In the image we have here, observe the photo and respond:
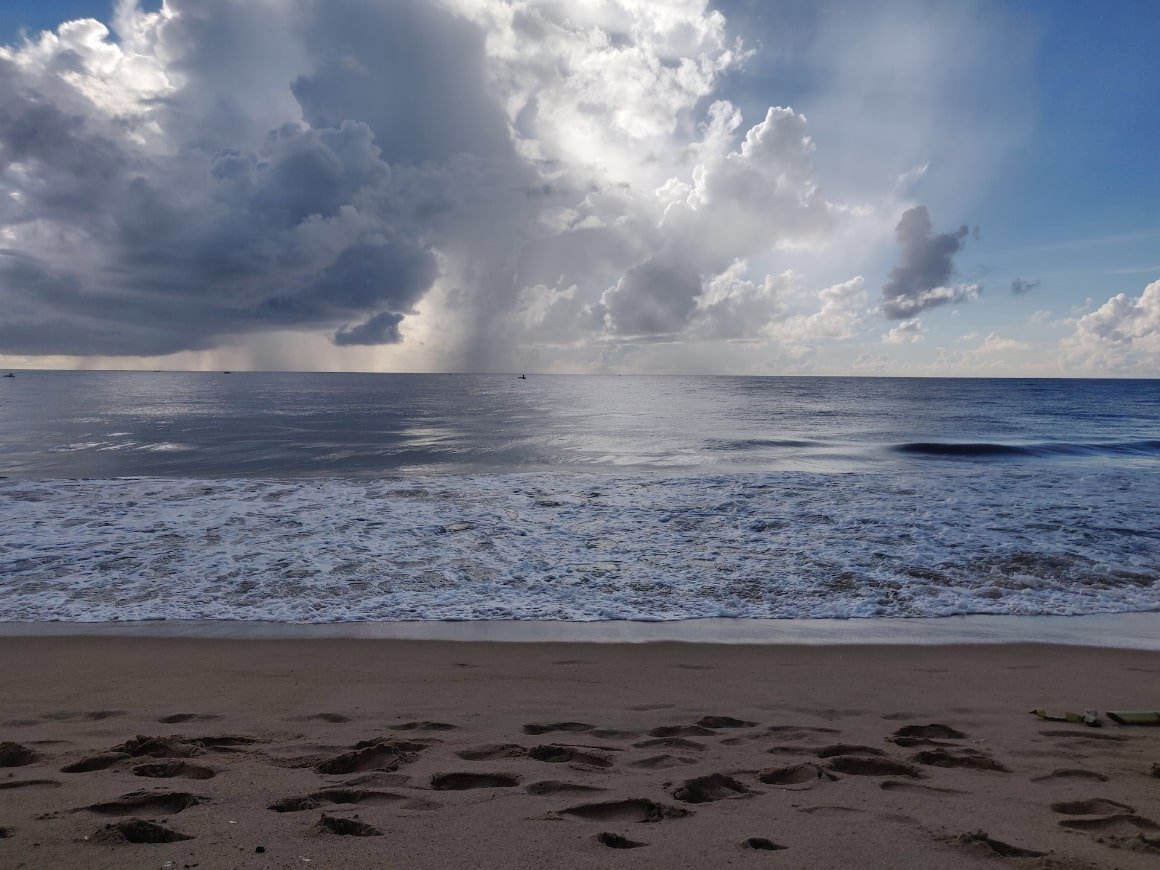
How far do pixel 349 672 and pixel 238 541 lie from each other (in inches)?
272

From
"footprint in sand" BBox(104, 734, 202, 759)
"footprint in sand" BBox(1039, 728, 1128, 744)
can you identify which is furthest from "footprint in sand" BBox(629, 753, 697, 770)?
"footprint in sand" BBox(104, 734, 202, 759)

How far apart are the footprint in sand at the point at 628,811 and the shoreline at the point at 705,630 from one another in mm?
4004

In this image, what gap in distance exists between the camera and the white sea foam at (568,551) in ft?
30.6

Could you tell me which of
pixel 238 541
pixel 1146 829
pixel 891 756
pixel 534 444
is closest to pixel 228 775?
pixel 891 756

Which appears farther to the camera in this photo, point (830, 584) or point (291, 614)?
point (830, 584)

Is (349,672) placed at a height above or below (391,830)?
below

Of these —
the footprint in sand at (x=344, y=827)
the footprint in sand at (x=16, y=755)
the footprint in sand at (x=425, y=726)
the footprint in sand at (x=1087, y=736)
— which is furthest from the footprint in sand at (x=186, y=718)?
the footprint in sand at (x=1087, y=736)

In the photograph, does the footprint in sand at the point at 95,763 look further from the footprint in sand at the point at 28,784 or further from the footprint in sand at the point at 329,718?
the footprint in sand at the point at 329,718

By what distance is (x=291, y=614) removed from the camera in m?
8.87

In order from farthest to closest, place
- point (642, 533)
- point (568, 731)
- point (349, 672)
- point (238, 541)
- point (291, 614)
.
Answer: point (642, 533), point (238, 541), point (291, 614), point (349, 672), point (568, 731)

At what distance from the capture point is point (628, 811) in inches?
149

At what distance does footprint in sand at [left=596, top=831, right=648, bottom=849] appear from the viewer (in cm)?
337

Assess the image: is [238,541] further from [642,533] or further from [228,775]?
[228,775]

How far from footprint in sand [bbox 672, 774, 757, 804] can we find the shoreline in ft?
12.0
